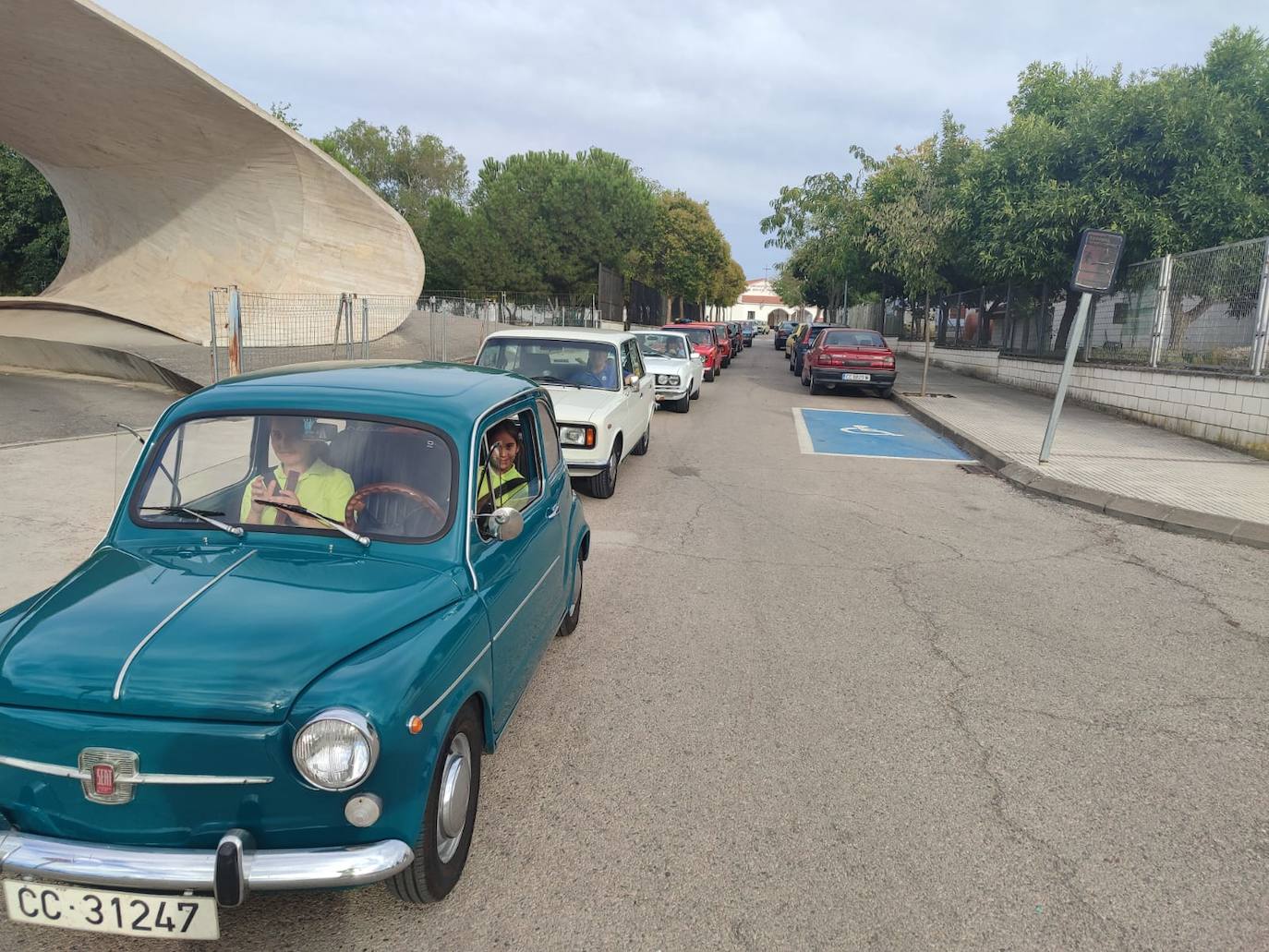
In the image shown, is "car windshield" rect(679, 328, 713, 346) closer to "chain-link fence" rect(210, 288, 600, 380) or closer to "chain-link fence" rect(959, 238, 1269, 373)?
"chain-link fence" rect(210, 288, 600, 380)

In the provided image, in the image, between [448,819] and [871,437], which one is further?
[871,437]

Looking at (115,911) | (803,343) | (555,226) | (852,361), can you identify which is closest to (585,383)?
(115,911)

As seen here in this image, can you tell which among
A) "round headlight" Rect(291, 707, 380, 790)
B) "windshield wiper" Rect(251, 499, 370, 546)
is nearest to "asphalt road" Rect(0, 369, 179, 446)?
"windshield wiper" Rect(251, 499, 370, 546)

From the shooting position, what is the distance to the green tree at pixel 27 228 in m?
33.0

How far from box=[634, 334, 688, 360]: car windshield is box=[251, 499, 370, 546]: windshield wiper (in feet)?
47.0

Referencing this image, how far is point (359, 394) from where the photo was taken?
336 centimetres

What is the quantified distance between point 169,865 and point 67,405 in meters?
13.2

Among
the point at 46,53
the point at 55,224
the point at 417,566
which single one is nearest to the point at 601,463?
the point at 417,566

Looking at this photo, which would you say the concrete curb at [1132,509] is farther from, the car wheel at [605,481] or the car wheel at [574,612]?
the car wheel at [574,612]

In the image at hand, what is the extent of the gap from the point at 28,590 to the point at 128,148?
2110cm

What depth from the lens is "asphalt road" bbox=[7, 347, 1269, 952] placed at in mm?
2605

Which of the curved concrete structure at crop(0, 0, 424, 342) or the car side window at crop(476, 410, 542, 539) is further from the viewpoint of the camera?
the curved concrete structure at crop(0, 0, 424, 342)

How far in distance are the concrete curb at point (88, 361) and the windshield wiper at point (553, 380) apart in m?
9.06

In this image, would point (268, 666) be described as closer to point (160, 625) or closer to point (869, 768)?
point (160, 625)
